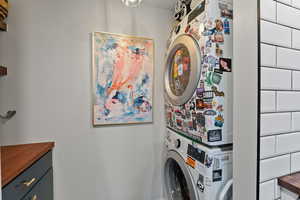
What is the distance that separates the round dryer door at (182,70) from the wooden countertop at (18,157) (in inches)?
40.9

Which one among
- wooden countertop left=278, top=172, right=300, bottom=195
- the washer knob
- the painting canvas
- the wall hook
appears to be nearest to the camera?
wooden countertop left=278, top=172, right=300, bottom=195

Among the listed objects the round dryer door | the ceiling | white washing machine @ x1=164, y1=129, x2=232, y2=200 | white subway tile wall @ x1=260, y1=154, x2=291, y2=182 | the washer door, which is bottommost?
the washer door

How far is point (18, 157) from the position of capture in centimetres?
96

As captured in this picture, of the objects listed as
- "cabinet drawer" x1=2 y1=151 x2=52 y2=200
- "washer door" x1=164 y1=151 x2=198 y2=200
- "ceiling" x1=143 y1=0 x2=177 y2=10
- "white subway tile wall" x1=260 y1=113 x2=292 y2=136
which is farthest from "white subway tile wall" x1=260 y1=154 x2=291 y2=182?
"ceiling" x1=143 y1=0 x2=177 y2=10

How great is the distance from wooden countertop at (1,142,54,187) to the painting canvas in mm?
450

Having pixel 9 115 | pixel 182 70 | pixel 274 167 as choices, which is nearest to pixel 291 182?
pixel 274 167

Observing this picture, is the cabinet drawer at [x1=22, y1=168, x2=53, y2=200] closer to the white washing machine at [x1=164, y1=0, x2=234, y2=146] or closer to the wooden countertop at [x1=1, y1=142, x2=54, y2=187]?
the wooden countertop at [x1=1, y1=142, x2=54, y2=187]

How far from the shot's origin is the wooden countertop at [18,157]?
2.49ft

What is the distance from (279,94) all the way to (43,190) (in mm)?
1561

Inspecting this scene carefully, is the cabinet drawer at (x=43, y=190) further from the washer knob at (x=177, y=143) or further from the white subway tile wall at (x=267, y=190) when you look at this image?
the white subway tile wall at (x=267, y=190)

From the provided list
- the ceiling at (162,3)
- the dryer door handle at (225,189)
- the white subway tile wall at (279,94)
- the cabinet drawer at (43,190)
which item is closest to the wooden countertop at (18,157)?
the cabinet drawer at (43,190)

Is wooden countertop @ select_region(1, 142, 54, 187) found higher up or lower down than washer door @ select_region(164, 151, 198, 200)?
higher up

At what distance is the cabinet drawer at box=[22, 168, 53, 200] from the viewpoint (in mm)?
916

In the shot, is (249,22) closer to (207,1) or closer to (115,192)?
(207,1)
